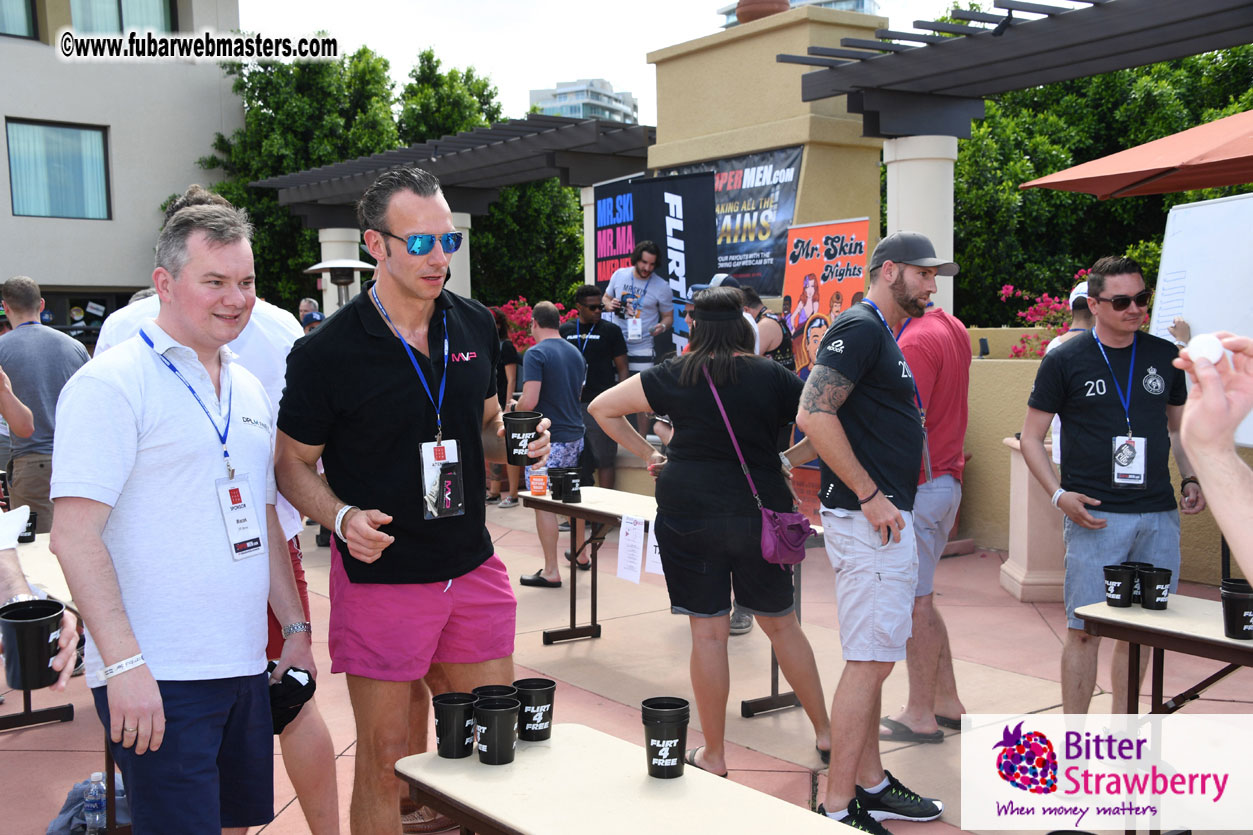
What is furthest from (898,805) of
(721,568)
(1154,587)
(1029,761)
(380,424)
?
(380,424)

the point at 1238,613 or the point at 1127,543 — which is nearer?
the point at 1238,613

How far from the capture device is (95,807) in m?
3.92

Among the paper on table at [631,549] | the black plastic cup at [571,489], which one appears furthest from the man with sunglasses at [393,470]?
the black plastic cup at [571,489]

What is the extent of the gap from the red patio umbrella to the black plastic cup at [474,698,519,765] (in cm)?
440

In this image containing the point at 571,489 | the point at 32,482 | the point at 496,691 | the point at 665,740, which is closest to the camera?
the point at 665,740

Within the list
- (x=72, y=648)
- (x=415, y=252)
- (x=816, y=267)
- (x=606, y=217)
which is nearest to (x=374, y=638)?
(x=72, y=648)

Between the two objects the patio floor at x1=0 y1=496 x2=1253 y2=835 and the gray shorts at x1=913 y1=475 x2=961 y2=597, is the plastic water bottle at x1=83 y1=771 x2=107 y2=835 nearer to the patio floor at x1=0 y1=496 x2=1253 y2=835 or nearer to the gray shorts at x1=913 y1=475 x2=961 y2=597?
the patio floor at x1=0 y1=496 x2=1253 y2=835

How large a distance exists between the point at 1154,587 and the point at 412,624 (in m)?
2.51

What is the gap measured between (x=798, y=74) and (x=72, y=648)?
9715 mm

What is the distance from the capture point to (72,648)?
103 inches

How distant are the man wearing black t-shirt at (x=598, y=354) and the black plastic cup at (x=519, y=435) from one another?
557cm

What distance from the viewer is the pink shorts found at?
Result: 3.02 m

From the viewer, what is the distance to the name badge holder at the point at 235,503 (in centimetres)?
259

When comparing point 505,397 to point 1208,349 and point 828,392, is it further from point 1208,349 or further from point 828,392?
point 1208,349
